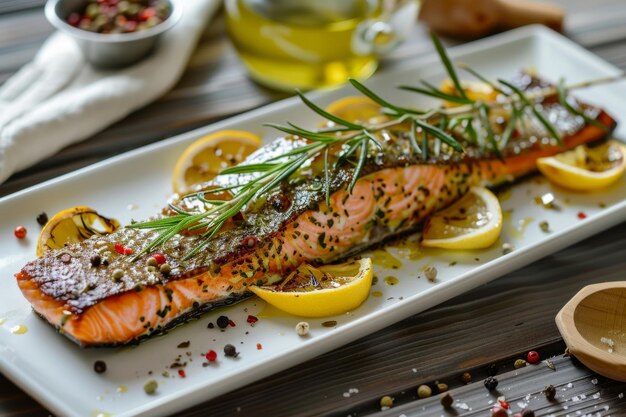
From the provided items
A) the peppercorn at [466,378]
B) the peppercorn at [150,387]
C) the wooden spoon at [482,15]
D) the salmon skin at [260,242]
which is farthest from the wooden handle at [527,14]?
the peppercorn at [150,387]

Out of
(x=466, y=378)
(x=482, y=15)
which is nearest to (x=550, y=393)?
(x=466, y=378)

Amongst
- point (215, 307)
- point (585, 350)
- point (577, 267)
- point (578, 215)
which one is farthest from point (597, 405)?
point (215, 307)

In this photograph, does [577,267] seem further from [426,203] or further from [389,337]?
[389,337]

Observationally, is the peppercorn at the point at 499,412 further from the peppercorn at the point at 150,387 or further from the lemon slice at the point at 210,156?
the lemon slice at the point at 210,156

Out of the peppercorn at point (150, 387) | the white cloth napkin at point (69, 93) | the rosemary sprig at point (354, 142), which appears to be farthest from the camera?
the white cloth napkin at point (69, 93)

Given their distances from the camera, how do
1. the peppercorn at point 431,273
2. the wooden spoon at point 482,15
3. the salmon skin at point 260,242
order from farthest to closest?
the wooden spoon at point 482,15 → the peppercorn at point 431,273 → the salmon skin at point 260,242

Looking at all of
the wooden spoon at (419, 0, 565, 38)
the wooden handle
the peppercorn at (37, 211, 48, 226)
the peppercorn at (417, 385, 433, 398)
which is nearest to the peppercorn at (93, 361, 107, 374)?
the peppercorn at (37, 211, 48, 226)
